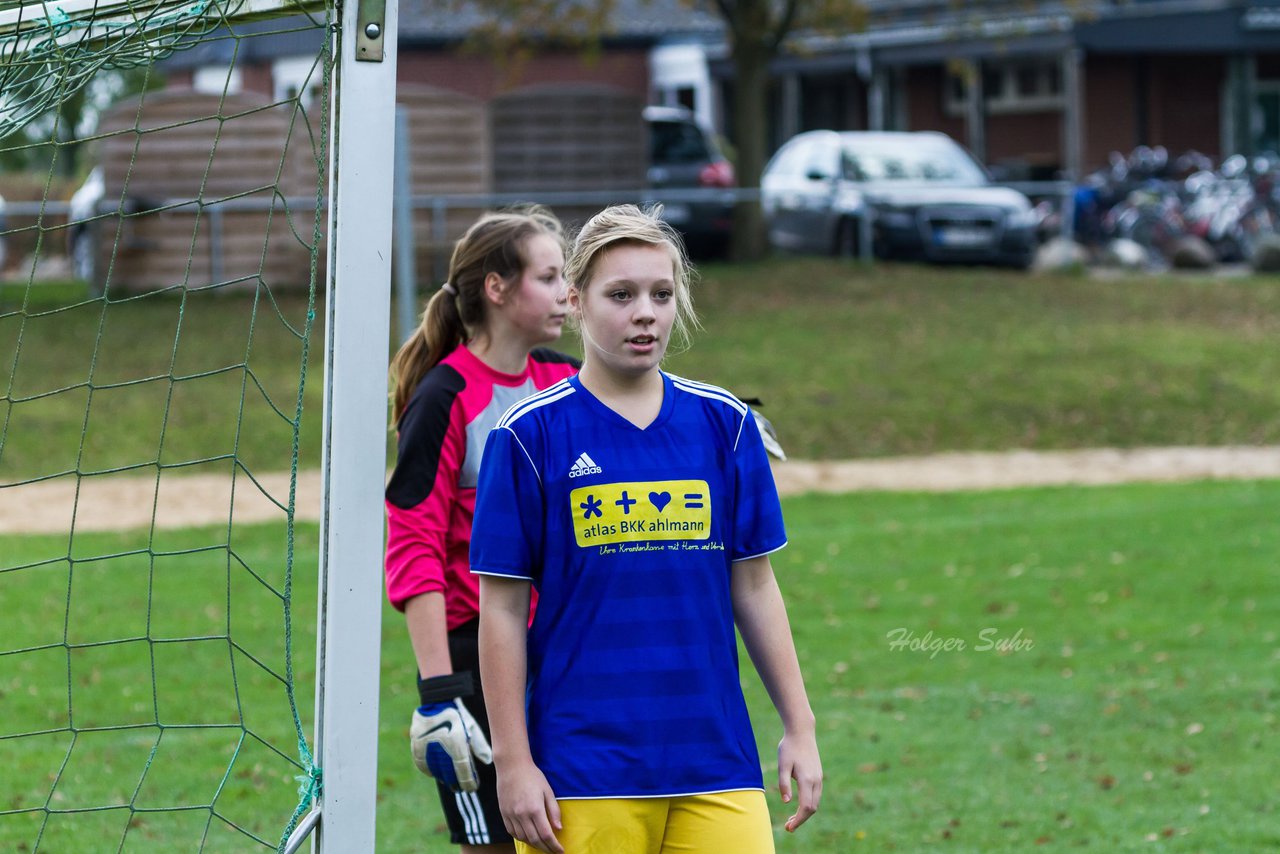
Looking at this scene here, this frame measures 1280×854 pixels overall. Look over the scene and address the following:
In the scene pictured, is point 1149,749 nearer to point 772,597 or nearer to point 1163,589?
point 1163,589

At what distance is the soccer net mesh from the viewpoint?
12.7ft

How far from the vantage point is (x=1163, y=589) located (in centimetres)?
873

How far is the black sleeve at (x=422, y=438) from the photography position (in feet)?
11.8

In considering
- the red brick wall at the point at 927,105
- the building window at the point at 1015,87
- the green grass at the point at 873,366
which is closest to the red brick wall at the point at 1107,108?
the building window at the point at 1015,87

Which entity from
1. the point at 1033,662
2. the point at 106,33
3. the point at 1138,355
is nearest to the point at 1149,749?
the point at 1033,662

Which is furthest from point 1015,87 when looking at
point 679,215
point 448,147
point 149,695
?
point 149,695

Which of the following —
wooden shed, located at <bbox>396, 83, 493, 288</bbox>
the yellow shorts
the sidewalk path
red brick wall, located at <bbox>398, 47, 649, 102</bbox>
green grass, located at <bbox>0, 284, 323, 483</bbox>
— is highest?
red brick wall, located at <bbox>398, 47, 649, 102</bbox>

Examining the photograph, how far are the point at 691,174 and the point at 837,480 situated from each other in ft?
33.2

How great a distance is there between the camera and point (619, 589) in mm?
2863

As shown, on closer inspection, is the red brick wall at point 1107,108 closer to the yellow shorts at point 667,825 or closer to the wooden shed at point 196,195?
the wooden shed at point 196,195

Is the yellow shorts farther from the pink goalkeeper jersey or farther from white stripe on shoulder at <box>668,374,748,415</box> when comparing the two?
the pink goalkeeper jersey

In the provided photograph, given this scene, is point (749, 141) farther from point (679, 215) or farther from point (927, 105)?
point (927, 105)

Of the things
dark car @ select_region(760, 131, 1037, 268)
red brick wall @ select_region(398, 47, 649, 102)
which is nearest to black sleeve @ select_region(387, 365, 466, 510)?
dark car @ select_region(760, 131, 1037, 268)

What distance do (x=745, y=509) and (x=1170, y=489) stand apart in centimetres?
970
